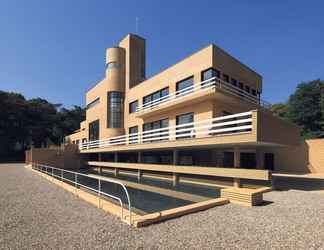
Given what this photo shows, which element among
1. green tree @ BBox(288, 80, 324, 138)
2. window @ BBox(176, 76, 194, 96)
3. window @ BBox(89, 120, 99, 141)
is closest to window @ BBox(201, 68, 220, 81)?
window @ BBox(176, 76, 194, 96)

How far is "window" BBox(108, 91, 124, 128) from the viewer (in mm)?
31583

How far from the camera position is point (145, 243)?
5.24m

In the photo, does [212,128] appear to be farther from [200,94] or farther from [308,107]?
[308,107]

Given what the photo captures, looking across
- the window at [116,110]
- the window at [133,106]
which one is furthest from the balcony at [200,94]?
the window at [116,110]

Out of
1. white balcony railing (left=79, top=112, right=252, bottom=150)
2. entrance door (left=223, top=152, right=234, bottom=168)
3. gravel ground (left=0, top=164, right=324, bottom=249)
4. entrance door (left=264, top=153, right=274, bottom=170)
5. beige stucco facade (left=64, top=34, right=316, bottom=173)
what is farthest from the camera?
entrance door (left=264, top=153, right=274, bottom=170)

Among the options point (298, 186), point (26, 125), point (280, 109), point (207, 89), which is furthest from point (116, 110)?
point (26, 125)

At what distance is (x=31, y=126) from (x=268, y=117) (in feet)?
190

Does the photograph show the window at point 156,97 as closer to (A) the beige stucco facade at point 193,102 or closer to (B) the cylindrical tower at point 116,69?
(A) the beige stucco facade at point 193,102

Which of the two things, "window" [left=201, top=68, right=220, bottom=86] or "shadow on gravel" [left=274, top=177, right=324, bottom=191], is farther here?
"window" [left=201, top=68, right=220, bottom=86]

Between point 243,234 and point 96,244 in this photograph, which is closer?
point 96,244

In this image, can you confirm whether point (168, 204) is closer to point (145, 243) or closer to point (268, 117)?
point (145, 243)

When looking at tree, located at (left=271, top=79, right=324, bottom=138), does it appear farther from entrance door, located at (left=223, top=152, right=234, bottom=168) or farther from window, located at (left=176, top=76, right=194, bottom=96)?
window, located at (left=176, top=76, right=194, bottom=96)

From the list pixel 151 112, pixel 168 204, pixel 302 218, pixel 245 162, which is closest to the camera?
pixel 302 218

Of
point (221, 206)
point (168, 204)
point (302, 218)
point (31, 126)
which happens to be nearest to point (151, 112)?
point (168, 204)
